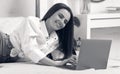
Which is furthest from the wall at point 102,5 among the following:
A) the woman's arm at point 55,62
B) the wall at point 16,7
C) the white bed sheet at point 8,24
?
the woman's arm at point 55,62

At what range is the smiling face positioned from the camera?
147 centimetres

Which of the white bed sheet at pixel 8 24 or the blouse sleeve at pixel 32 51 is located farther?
the white bed sheet at pixel 8 24

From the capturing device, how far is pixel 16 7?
2201mm

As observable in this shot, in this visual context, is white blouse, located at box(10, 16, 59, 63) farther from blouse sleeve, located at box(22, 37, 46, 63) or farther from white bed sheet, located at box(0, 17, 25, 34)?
white bed sheet, located at box(0, 17, 25, 34)

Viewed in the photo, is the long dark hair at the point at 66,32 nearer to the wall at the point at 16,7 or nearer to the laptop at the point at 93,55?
the laptop at the point at 93,55

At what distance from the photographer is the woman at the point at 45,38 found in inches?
53.2

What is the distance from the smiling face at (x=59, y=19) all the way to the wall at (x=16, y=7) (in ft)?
2.62

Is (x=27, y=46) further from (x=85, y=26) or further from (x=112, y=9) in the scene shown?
(x=112, y=9)

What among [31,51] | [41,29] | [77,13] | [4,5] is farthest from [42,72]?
[77,13]

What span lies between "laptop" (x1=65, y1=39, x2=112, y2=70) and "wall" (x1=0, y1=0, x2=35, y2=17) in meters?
1.12

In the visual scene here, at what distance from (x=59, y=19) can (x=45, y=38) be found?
0.15 metres

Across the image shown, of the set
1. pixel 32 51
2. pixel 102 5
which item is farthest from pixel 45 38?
pixel 102 5

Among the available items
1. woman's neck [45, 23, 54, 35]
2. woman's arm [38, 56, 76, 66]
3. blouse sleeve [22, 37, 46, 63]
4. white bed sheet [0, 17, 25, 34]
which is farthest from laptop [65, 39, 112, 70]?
white bed sheet [0, 17, 25, 34]

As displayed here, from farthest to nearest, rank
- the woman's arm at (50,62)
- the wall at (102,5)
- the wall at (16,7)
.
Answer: the wall at (102,5) → the wall at (16,7) → the woman's arm at (50,62)
